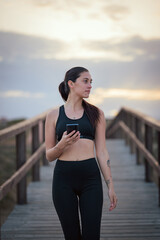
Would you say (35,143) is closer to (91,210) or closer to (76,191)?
(76,191)

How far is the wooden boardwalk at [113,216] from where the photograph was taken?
4766 mm

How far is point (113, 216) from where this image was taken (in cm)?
543

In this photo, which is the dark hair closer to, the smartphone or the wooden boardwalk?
the smartphone

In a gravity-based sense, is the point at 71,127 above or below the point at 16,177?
above

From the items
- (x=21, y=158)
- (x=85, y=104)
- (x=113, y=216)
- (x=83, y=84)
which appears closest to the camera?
(x=83, y=84)

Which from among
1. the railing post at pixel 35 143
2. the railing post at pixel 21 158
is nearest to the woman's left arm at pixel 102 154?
the railing post at pixel 21 158

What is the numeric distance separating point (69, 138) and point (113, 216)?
9.30 ft

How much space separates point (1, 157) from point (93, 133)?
19602 millimetres

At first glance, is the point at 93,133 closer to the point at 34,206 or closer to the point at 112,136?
the point at 34,206

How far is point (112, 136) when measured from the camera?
1980 cm

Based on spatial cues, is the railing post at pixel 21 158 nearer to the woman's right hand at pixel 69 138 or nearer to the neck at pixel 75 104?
the neck at pixel 75 104

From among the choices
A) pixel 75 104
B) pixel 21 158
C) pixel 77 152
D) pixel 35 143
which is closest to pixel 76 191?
pixel 77 152

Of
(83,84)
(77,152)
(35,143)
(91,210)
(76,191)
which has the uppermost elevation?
(83,84)

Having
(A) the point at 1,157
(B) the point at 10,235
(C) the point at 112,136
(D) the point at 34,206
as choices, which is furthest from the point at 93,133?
(A) the point at 1,157
